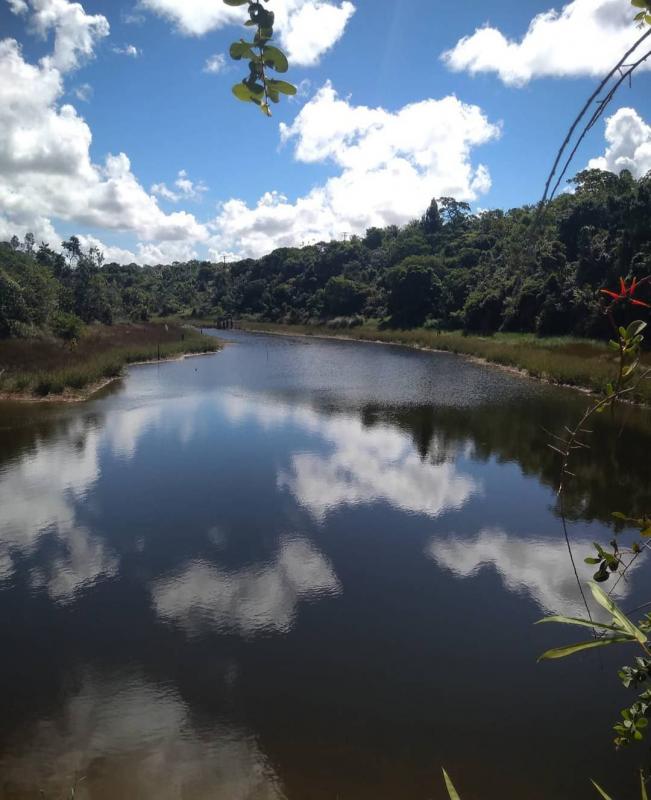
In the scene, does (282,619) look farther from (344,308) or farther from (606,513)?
(344,308)

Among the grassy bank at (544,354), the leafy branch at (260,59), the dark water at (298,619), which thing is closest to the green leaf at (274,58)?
the leafy branch at (260,59)

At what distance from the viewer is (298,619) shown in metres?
6.46

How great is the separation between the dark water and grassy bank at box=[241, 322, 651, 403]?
25.9 ft

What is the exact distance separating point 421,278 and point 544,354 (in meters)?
28.0

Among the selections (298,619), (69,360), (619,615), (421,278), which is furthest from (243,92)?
(421,278)

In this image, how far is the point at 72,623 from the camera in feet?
20.8

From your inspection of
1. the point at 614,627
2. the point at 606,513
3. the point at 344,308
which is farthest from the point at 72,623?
the point at 344,308

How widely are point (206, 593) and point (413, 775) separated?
346cm

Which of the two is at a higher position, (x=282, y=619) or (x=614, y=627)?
(x=614, y=627)

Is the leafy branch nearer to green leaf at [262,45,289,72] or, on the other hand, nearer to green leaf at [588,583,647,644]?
green leaf at [262,45,289,72]

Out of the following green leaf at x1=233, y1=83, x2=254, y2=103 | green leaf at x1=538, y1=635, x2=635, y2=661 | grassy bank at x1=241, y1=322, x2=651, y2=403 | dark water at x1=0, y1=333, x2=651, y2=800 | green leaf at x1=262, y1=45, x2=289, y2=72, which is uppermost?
green leaf at x1=262, y1=45, x2=289, y2=72

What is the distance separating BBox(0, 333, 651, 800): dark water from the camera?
4.52m

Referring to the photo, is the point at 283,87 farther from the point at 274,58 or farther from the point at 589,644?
the point at 589,644

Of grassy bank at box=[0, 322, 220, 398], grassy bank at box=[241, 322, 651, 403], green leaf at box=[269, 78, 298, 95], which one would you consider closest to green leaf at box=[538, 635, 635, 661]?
green leaf at box=[269, 78, 298, 95]
